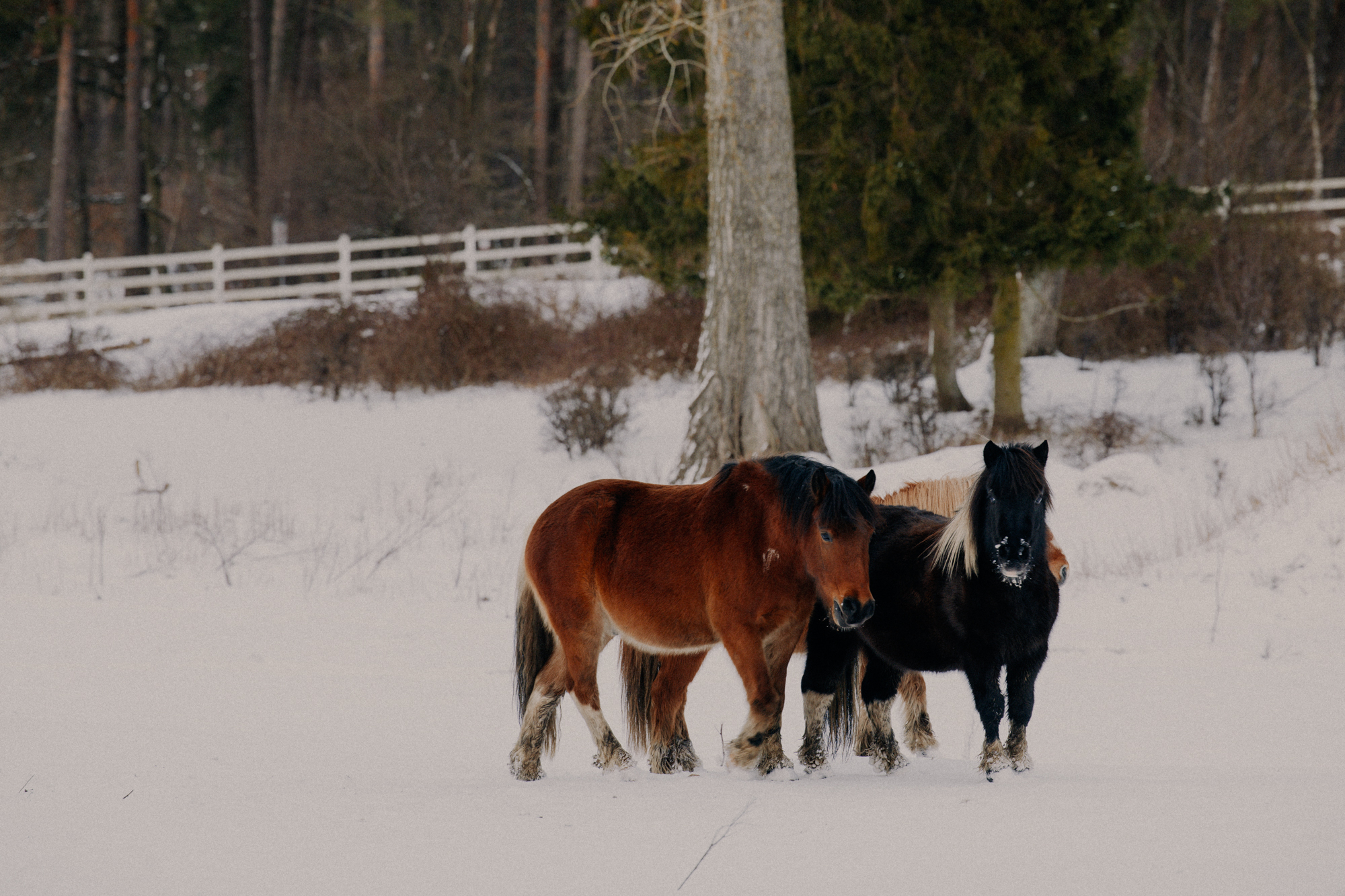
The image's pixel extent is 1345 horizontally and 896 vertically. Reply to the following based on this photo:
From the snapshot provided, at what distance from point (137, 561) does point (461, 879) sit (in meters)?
6.91

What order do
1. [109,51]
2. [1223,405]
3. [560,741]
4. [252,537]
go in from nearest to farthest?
[560,741] → [252,537] → [1223,405] → [109,51]

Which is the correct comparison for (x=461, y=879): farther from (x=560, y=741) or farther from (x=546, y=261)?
(x=546, y=261)

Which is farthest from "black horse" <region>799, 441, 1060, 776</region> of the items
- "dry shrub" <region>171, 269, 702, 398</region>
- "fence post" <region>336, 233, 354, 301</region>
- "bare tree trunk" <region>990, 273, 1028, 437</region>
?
"fence post" <region>336, 233, 354, 301</region>

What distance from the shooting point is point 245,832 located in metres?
3.42

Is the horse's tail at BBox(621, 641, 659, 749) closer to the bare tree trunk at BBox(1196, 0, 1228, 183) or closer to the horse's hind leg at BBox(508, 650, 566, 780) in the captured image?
the horse's hind leg at BBox(508, 650, 566, 780)

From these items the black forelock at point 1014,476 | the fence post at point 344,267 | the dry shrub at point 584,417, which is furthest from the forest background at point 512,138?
the black forelock at point 1014,476

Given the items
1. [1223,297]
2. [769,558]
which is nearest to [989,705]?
[769,558]

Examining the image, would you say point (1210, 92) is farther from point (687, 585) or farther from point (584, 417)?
point (687, 585)

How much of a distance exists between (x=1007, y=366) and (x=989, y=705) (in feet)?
36.8

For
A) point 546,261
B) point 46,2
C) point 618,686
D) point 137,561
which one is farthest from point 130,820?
point 46,2

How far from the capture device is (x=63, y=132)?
28047 millimetres

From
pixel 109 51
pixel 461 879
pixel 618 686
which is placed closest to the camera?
pixel 461 879

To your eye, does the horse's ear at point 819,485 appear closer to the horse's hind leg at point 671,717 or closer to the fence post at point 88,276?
the horse's hind leg at point 671,717

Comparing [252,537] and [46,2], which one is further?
[46,2]
